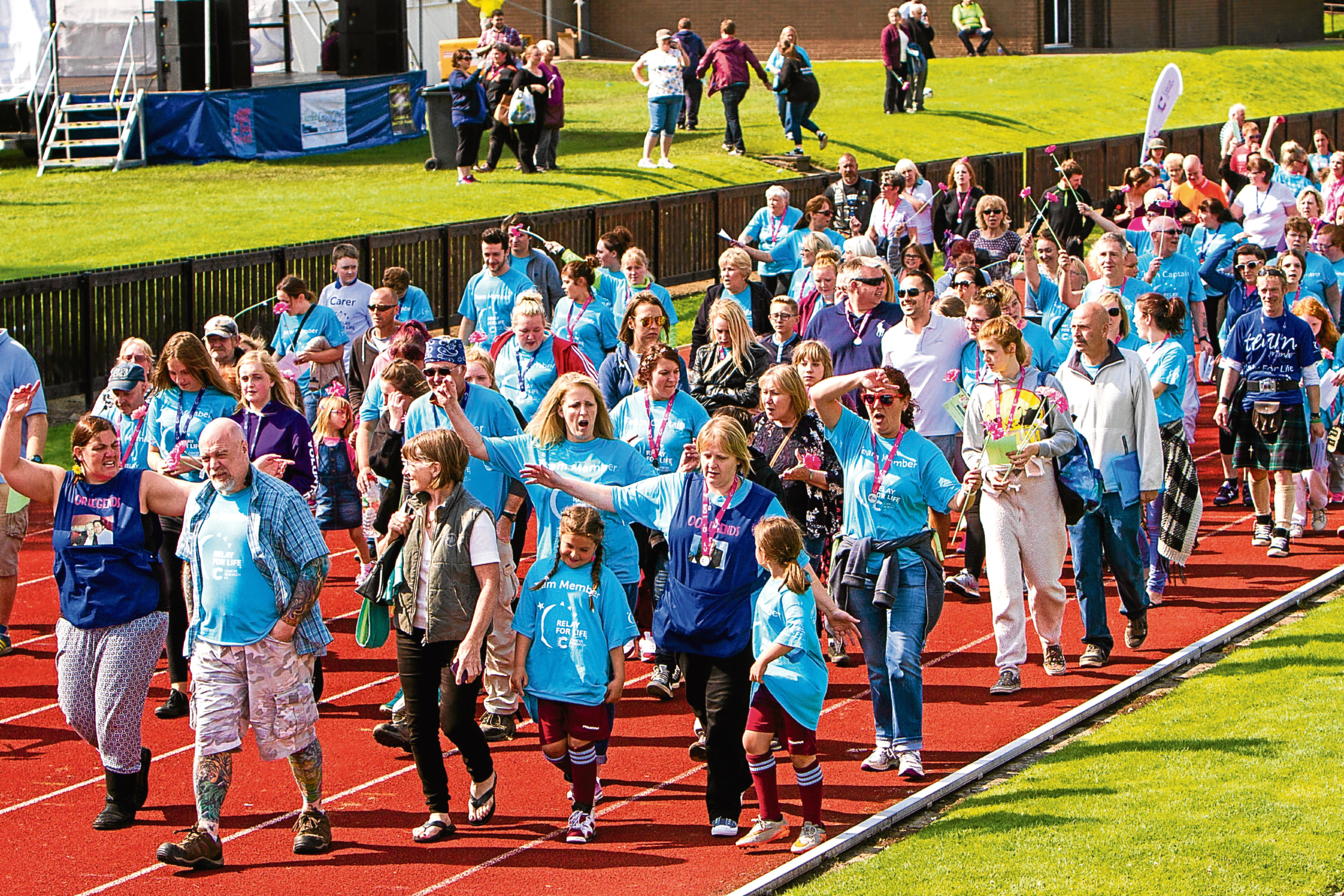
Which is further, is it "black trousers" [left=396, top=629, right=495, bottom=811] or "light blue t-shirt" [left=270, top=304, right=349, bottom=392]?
"light blue t-shirt" [left=270, top=304, right=349, bottom=392]

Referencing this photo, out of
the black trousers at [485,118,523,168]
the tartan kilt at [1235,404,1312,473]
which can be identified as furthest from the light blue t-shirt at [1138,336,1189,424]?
the black trousers at [485,118,523,168]

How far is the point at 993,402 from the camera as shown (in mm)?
10062

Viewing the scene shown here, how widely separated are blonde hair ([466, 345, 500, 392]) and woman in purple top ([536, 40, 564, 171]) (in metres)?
18.8

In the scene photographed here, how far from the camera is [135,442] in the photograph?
10.5 m

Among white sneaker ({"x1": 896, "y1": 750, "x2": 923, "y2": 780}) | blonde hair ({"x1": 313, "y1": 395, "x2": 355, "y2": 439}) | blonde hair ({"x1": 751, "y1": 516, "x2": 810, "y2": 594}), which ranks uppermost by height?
blonde hair ({"x1": 313, "y1": 395, "x2": 355, "y2": 439})

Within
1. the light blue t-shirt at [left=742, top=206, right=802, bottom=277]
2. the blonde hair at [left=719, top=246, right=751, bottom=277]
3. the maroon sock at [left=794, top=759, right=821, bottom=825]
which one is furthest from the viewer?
the light blue t-shirt at [left=742, top=206, right=802, bottom=277]

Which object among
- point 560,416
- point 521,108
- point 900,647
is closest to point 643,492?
point 560,416

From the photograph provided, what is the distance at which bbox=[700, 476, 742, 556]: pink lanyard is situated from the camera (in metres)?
8.11

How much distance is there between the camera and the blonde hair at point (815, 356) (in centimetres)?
974

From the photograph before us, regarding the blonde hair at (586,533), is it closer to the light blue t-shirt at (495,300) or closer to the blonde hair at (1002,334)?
the blonde hair at (1002,334)

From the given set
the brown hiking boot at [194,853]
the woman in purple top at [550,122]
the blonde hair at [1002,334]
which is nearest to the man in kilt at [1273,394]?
the blonde hair at [1002,334]

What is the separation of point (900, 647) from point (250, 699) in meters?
3.10

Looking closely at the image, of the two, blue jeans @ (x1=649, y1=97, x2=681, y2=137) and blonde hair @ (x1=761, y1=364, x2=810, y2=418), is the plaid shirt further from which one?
blue jeans @ (x1=649, y1=97, x2=681, y2=137)

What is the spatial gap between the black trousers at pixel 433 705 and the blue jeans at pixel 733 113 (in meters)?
23.9
